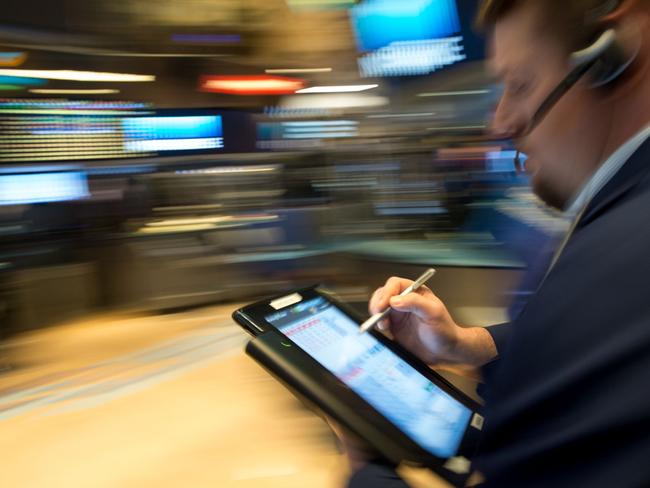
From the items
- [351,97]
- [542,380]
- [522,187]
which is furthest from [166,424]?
[351,97]

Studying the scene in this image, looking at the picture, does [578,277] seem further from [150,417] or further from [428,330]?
[150,417]

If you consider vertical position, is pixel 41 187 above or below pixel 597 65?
below

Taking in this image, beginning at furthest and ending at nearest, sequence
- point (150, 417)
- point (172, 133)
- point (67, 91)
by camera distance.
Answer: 1. point (172, 133)
2. point (67, 91)
3. point (150, 417)

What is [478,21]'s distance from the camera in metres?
0.85

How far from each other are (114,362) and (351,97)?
10.1 feet

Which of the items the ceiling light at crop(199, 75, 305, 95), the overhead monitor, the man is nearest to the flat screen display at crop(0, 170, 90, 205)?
the ceiling light at crop(199, 75, 305, 95)

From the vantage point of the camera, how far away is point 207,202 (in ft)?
14.3

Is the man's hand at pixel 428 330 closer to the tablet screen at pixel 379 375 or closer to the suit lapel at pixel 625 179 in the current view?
the tablet screen at pixel 379 375

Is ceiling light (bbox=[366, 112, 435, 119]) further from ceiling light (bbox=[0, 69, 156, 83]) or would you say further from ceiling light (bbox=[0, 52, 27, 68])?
ceiling light (bbox=[0, 52, 27, 68])

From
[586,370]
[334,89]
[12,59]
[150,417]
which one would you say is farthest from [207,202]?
[586,370]

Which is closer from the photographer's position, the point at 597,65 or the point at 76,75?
the point at 597,65

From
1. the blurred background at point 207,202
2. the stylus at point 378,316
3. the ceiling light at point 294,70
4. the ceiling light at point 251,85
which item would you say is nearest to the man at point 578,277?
the stylus at point 378,316

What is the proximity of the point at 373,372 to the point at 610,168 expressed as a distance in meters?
0.48

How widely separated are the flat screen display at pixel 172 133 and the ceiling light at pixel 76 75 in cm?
37
